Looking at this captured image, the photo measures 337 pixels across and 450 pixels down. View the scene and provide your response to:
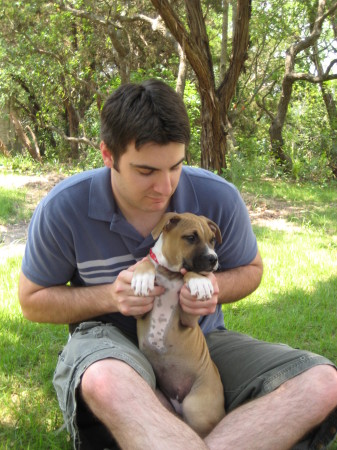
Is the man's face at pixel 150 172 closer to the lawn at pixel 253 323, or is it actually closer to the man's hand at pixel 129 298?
the man's hand at pixel 129 298

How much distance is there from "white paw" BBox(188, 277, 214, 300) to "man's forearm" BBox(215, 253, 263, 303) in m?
0.41

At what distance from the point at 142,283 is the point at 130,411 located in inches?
23.9

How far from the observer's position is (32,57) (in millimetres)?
13547

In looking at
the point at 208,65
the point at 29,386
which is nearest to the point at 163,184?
the point at 29,386

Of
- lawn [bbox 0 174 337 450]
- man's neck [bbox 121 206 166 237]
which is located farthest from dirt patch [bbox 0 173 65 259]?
man's neck [bbox 121 206 166 237]

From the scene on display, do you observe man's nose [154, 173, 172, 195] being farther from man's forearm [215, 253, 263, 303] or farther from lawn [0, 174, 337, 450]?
lawn [0, 174, 337, 450]

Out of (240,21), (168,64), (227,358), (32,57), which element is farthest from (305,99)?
(227,358)

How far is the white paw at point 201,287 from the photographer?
2.42 meters

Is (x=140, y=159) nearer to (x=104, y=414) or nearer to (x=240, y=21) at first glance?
(x=104, y=414)

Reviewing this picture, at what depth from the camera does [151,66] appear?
14.0 m

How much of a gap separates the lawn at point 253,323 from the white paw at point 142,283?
968mm

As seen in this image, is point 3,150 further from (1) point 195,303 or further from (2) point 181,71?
(1) point 195,303

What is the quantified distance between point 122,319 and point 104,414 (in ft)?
2.60

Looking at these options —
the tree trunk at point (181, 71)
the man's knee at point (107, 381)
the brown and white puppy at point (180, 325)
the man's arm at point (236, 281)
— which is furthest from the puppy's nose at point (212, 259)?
the tree trunk at point (181, 71)
